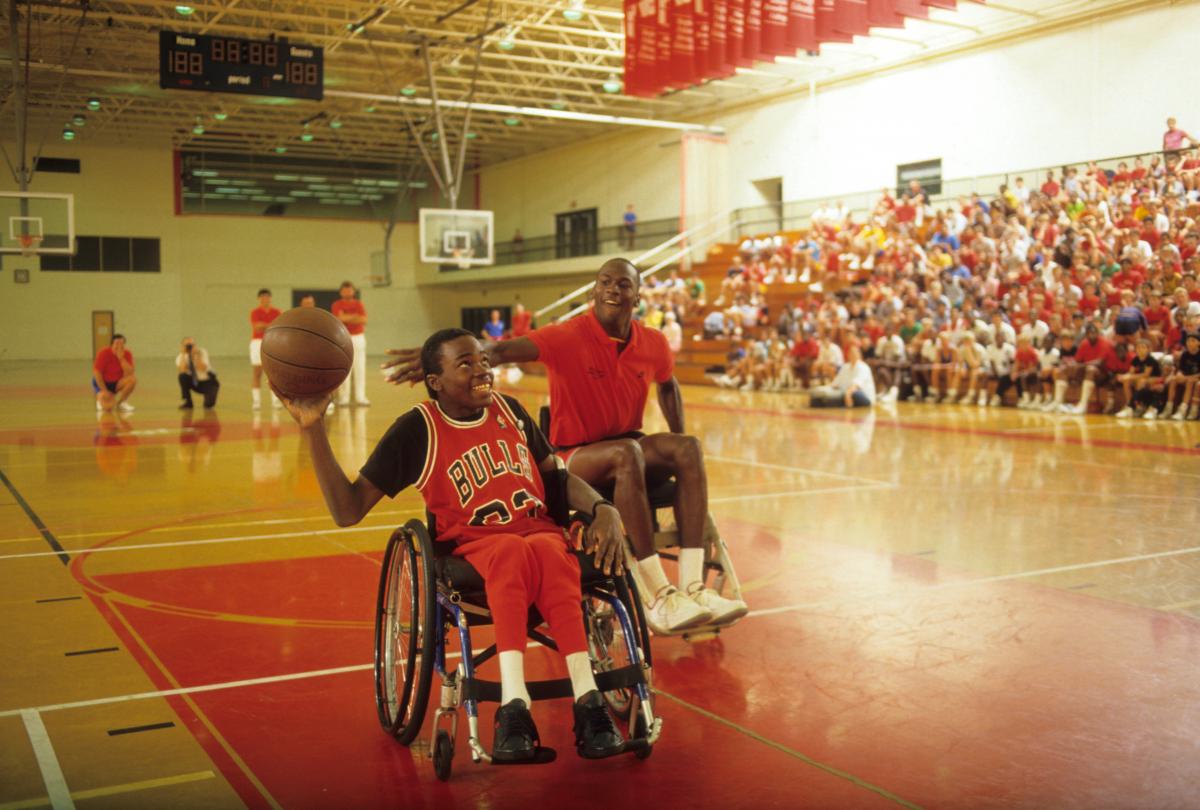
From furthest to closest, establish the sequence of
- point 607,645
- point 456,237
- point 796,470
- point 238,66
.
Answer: point 456,237
point 238,66
point 796,470
point 607,645

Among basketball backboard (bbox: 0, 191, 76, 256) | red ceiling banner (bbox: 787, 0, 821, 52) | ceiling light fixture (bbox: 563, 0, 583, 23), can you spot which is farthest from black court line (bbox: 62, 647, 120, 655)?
ceiling light fixture (bbox: 563, 0, 583, 23)

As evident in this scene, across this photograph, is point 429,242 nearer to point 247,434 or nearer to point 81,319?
point 247,434

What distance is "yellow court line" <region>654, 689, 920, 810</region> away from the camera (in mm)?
2893

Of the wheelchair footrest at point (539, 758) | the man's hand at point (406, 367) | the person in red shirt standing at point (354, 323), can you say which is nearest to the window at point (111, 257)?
the person in red shirt standing at point (354, 323)

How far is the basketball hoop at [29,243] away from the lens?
19.9 metres

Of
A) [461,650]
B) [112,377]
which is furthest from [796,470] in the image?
[112,377]

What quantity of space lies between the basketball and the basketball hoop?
18982 millimetres

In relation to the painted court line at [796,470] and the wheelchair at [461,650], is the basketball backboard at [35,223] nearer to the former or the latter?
the painted court line at [796,470]

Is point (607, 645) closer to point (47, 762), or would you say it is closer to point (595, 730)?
point (595, 730)

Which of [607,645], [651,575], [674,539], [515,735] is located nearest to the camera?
[515,735]

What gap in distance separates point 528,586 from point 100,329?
117 ft

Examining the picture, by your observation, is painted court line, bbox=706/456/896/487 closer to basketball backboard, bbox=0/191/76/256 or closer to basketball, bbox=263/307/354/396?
basketball, bbox=263/307/354/396

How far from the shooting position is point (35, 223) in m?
20.0

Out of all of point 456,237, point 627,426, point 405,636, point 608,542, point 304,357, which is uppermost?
point 456,237
